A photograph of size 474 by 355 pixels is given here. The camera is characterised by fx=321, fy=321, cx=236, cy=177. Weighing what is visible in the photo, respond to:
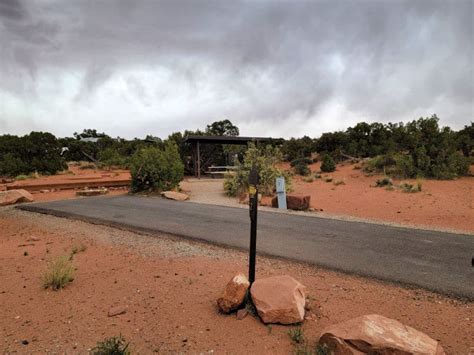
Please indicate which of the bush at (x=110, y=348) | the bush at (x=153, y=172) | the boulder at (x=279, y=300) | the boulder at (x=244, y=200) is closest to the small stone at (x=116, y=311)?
the bush at (x=110, y=348)

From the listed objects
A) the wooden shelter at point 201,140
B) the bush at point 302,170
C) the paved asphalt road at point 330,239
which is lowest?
the paved asphalt road at point 330,239

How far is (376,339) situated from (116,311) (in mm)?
2706

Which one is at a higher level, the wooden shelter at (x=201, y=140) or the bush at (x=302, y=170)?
the wooden shelter at (x=201, y=140)

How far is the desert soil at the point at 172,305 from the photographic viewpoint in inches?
123

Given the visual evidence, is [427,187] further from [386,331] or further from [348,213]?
[386,331]

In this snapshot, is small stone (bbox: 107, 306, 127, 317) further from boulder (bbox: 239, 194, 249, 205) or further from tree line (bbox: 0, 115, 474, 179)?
tree line (bbox: 0, 115, 474, 179)

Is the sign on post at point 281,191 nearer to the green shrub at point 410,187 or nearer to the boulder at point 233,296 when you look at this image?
the green shrub at point 410,187

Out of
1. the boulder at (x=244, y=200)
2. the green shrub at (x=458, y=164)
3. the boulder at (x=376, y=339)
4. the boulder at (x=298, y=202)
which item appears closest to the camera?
the boulder at (x=376, y=339)

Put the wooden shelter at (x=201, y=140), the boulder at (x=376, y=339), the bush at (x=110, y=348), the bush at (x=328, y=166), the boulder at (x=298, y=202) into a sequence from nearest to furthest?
the boulder at (x=376, y=339), the bush at (x=110, y=348), the boulder at (x=298, y=202), the wooden shelter at (x=201, y=140), the bush at (x=328, y=166)

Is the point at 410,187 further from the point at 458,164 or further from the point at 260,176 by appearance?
the point at 260,176

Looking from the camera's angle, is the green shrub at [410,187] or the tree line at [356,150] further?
the tree line at [356,150]

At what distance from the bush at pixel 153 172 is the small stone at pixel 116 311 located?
11634 mm

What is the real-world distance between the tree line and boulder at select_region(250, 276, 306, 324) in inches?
539

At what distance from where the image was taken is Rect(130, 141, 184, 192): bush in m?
14.9
